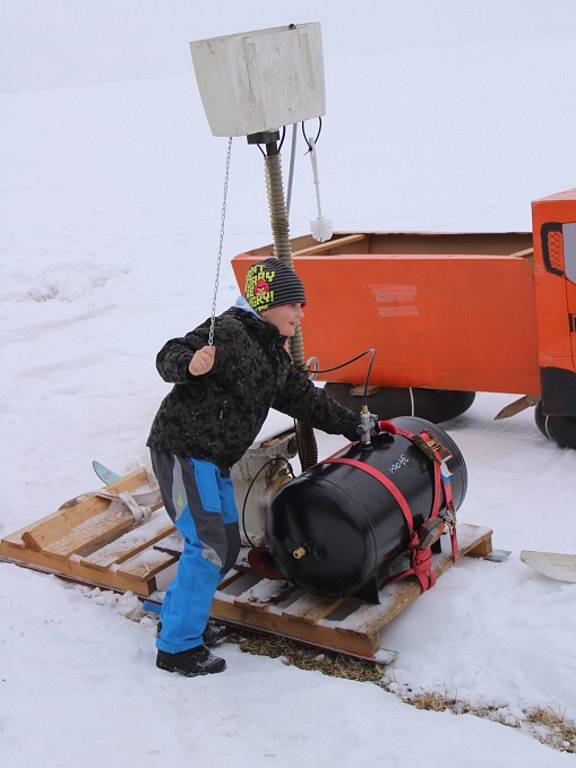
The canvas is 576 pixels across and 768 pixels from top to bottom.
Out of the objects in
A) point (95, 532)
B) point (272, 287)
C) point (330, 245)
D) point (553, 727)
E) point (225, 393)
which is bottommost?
point (553, 727)

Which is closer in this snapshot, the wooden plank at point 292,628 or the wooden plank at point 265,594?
the wooden plank at point 292,628

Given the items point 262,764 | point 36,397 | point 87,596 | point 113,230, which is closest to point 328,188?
point 113,230

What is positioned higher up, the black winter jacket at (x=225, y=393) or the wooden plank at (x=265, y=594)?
the black winter jacket at (x=225, y=393)

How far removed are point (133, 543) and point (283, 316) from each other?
1.53 metres

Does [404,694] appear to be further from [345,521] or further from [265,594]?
[265,594]

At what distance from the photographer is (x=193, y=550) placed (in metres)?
3.80

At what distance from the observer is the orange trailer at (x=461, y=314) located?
17.5 ft

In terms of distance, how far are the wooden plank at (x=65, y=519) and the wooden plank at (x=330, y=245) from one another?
206 centimetres

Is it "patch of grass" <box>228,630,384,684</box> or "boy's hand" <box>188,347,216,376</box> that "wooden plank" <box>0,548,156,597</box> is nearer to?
"patch of grass" <box>228,630,384,684</box>

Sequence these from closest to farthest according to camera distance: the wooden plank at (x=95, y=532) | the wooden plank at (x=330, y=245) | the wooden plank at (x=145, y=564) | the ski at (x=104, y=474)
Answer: the wooden plank at (x=145, y=564)
the wooden plank at (x=95, y=532)
the ski at (x=104, y=474)
the wooden plank at (x=330, y=245)

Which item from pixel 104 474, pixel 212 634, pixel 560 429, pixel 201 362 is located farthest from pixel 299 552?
pixel 560 429

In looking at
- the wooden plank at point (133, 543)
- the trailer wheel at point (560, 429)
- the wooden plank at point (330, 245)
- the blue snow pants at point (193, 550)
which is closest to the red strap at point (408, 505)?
the blue snow pants at point (193, 550)

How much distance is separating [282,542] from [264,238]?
354 inches

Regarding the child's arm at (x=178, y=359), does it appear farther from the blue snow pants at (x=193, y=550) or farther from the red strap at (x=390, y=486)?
the red strap at (x=390, y=486)
